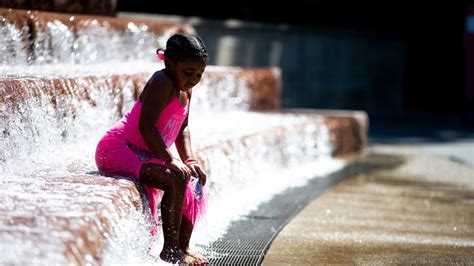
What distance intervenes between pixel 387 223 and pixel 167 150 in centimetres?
167

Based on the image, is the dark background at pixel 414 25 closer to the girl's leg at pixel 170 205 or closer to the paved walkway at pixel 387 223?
the paved walkway at pixel 387 223

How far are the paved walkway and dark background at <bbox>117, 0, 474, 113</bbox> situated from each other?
7225mm

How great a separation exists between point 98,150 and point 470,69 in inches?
437

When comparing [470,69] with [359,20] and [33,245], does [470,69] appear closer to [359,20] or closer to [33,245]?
[359,20]

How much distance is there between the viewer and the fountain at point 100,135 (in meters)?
3.00

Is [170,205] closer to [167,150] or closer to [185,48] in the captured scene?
[167,150]

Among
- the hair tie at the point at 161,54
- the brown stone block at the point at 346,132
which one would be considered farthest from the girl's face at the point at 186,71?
the brown stone block at the point at 346,132

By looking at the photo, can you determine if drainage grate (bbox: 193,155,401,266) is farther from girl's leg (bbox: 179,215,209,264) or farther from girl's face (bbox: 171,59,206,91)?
girl's face (bbox: 171,59,206,91)

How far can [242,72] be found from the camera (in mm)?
8750

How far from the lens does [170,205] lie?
3.69 meters

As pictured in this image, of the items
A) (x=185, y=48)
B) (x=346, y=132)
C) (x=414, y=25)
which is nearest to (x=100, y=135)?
(x=185, y=48)

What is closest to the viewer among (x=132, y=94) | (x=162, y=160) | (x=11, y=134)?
(x=162, y=160)


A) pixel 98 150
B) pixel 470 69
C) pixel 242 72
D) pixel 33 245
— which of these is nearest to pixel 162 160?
pixel 98 150

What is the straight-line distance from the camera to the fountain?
3.00 metres
